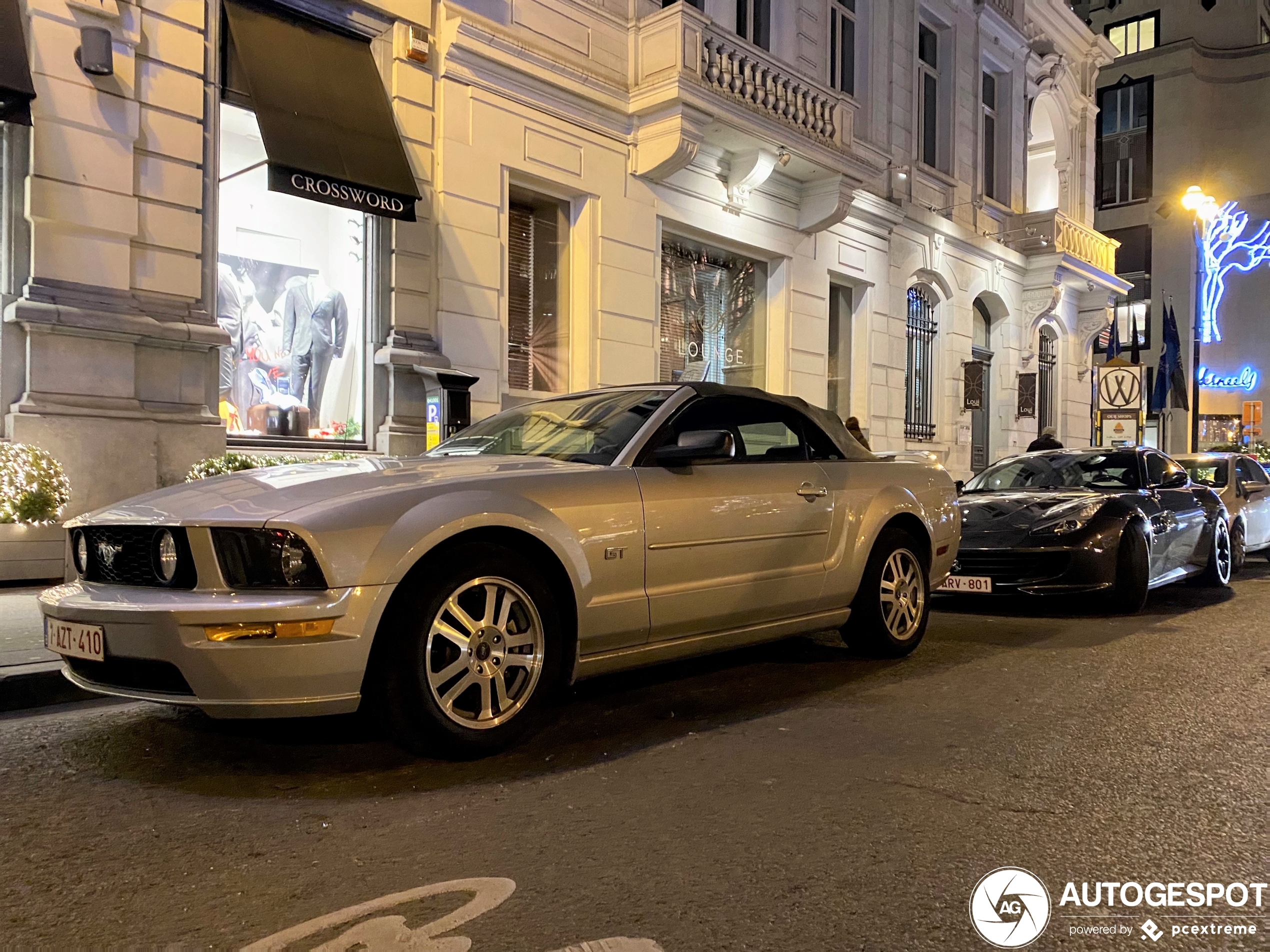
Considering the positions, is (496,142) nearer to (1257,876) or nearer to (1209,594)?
(1209,594)

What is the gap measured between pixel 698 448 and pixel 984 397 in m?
18.3

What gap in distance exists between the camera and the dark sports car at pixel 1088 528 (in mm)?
7234

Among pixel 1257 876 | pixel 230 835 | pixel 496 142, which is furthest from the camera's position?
pixel 496 142

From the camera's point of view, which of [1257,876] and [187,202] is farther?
[187,202]

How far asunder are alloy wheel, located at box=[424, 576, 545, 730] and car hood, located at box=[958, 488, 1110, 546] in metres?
4.86

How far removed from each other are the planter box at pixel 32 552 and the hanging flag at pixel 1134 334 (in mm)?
26980

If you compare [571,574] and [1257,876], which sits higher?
[571,574]

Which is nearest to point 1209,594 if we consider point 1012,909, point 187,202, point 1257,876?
point 1257,876

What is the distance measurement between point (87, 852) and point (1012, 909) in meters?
2.53

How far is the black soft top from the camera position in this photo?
4.91 m

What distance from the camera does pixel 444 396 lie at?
939 centimetres

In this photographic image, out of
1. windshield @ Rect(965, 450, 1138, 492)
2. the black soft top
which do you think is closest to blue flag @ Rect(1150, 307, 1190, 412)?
windshield @ Rect(965, 450, 1138, 492)

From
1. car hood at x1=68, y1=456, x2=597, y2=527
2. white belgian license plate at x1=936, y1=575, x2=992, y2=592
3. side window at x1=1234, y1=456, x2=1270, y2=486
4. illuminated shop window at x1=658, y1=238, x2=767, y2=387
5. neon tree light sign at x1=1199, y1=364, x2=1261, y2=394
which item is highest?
neon tree light sign at x1=1199, y1=364, x2=1261, y2=394

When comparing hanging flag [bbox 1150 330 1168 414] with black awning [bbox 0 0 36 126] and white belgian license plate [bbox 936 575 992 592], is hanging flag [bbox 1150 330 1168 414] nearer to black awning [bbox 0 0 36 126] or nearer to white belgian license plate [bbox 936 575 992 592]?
white belgian license plate [bbox 936 575 992 592]
